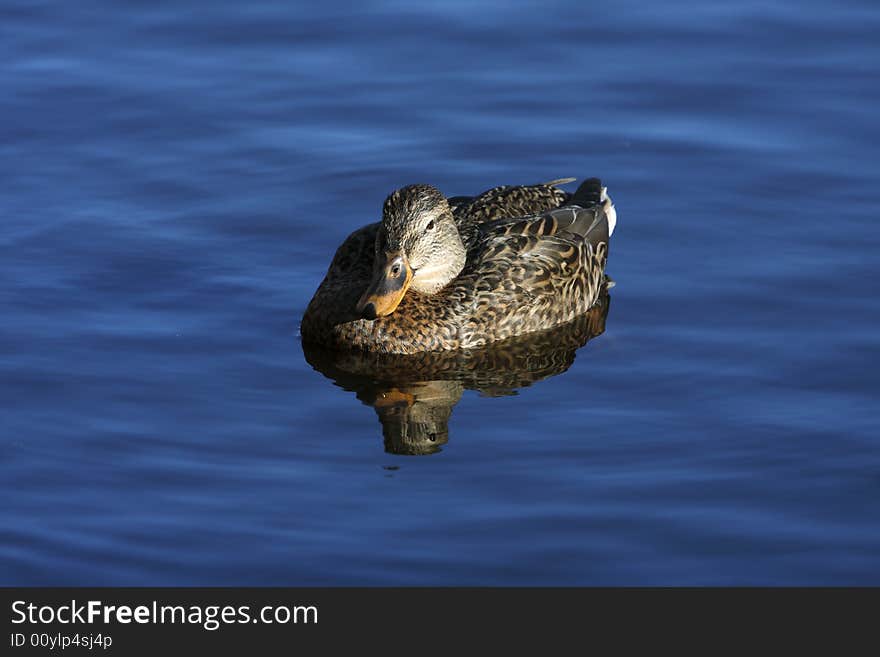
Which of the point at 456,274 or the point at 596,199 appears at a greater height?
the point at 596,199

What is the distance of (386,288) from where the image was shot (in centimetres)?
1070

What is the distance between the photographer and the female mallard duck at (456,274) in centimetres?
1073

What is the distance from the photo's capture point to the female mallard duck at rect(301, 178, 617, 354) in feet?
35.2

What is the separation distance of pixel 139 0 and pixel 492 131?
13.2ft

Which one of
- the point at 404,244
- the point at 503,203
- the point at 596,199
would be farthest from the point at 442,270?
the point at 596,199

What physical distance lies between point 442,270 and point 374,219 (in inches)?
63.6

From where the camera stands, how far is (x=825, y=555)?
796 centimetres

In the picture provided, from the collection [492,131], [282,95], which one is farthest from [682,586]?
[282,95]

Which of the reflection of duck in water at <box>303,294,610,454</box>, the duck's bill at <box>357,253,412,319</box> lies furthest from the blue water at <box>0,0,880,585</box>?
the duck's bill at <box>357,253,412,319</box>

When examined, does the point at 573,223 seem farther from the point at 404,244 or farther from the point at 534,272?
the point at 404,244

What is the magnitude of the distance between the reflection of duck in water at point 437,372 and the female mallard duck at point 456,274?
0.08 metres

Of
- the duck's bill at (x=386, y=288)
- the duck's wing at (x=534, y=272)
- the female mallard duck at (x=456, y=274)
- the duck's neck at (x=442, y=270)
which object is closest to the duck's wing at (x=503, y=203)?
the female mallard duck at (x=456, y=274)

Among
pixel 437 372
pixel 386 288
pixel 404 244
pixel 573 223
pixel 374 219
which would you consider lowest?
pixel 437 372

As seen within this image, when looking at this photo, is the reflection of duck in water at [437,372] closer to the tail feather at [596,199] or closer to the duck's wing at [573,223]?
the duck's wing at [573,223]
